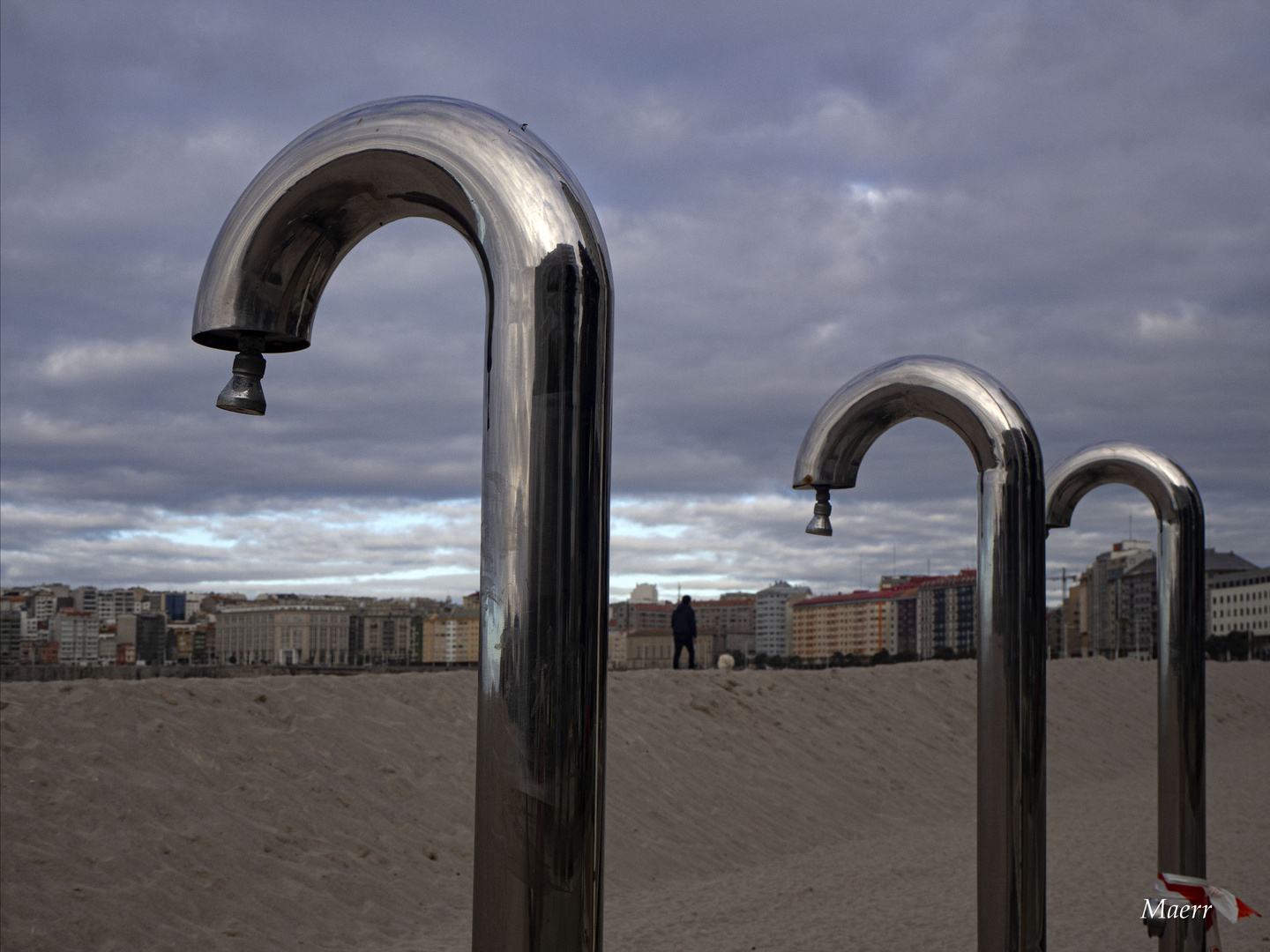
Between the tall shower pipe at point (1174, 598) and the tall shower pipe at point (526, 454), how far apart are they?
308 cm

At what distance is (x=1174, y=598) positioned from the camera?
401 centimetres

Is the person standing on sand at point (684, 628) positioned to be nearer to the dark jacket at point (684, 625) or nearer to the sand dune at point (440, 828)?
the dark jacket at point (684, 625)

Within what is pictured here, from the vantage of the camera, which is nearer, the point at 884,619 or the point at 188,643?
the point at 188,643

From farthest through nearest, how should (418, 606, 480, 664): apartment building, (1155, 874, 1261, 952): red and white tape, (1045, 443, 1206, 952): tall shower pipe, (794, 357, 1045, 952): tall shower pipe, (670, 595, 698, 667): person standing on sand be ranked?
(418, 606, 480, 664): apartment building < (670, 595, 698, 667): person standing on sand < (1045, 443, 1206, 952): tall shower pipe < (1155, 874, 1261, 952): red and white tape < (794, 357, 1045, 952): tall shower pipe

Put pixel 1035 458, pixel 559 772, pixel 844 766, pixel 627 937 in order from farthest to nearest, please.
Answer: pixel 844 766 < pixel 627 937 < pixel 1035 458 < pixel 559 772

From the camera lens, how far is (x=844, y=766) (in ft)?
64.2

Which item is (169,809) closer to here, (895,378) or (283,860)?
(283,860)

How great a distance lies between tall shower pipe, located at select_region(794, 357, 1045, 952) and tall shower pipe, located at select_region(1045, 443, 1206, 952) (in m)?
1.34

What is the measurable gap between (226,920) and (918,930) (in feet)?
19.7

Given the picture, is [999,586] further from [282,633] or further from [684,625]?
[282,633]

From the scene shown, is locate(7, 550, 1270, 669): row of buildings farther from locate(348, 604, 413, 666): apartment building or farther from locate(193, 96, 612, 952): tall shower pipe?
locate(193, 96, 612, 952): tall shower pipe

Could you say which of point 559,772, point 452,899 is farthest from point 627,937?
point 559,772

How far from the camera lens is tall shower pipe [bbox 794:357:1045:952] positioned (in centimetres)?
258

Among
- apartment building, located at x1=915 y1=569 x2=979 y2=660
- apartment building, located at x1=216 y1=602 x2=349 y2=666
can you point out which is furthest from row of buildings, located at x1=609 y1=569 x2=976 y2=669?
apartment building, located at x1=216 y1=602 x2=349 y2=666
